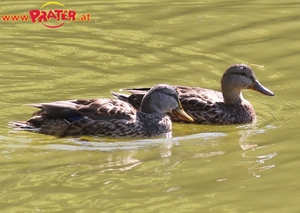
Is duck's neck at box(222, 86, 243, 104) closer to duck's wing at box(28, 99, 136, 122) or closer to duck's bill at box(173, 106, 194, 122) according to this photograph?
duck's bill at box(173, 106, 194, 122)

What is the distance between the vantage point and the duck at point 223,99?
414 inches

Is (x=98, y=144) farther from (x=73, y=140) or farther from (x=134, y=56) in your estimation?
(x=134, y=56)

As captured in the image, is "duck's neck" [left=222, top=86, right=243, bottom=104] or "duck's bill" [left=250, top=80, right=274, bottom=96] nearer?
"duck's bill" [left=250, top=80, right=274, bottom=96]

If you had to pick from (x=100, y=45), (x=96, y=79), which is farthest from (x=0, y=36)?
(x=96, y=79)

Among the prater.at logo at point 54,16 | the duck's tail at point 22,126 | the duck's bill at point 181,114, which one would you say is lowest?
the duck's bill at point 181,114

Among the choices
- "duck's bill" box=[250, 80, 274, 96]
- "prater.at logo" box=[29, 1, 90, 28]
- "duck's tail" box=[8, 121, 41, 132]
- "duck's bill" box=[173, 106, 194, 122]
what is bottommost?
"duck's bill" box=[173, 106, 194, 122]

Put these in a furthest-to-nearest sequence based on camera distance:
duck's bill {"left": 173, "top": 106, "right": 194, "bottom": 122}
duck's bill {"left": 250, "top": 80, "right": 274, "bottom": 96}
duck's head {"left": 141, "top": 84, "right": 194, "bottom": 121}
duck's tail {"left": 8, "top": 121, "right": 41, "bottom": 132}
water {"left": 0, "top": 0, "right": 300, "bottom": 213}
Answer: duck's bill {"left": 250, "top": 80, "right": 274, "bottom": 96}, duck's bill {"left": 173, "top": 106, "right": 194, "bottom": 122}, duck's head {"left": 141, "top": 84, "right": 194, "bottom": 121}, duck's tail {"left": 8, "top": 121, "right": 41, "bottom": 132}, water {"left": 0, "top": 0, "right": 300, "bottom": 213}

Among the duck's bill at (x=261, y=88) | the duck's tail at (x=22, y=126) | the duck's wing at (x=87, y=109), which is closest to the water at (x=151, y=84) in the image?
the duck's tail at (x=22, y=126)

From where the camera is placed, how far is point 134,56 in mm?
12344

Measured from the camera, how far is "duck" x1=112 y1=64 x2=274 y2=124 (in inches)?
414

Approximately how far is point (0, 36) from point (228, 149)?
216 inches

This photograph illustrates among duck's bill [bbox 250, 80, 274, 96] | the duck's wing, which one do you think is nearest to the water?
duck's bill [bbox 250, 80, 274, 96]

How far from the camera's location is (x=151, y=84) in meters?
Answer: 11.4

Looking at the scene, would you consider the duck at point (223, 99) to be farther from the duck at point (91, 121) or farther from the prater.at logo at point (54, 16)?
the prater.at logo at point (54, 16)
